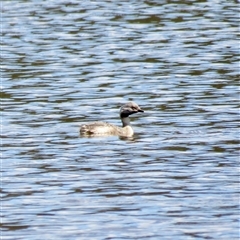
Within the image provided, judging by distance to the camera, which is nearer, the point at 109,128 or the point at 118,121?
the point at 109,128

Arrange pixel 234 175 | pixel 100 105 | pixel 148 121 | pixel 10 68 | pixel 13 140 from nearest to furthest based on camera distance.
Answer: pixel 234 175
pixel 13 140
pixel 148 121
pixel 100 105
pixel 10 68

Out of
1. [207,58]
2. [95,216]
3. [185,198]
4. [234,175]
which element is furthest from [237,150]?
[207,58]

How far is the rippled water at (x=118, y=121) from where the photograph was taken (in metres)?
13.5

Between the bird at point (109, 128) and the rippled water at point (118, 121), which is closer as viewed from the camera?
the rippled water at point (118, 121)

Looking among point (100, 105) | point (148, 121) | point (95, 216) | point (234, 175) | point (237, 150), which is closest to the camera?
point (95, 216)

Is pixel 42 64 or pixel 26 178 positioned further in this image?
pixel 42 64

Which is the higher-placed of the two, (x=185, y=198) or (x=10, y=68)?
(x=185, y=198)

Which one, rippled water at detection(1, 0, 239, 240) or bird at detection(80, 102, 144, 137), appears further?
bird at detection(80, 102, 144, 137)

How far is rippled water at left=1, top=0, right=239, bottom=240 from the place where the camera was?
532 inches

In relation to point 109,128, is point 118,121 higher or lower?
lower

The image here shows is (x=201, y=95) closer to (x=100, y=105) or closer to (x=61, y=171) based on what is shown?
(x=100, y=105)

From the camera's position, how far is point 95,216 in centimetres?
1348

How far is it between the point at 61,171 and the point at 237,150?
2.91 m

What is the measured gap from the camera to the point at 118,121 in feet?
69.5
